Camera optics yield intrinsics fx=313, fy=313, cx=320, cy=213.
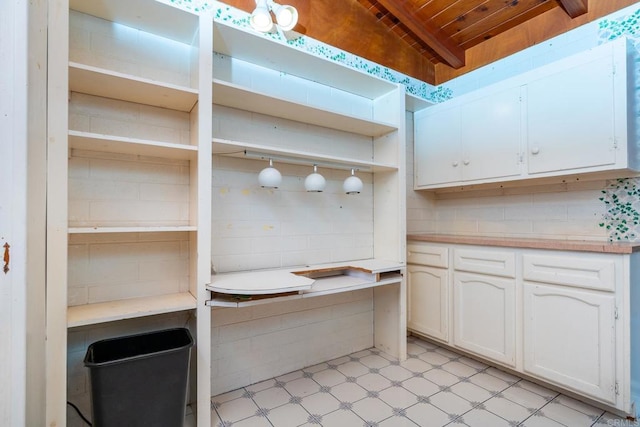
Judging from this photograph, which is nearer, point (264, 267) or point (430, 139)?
point (264, 267)

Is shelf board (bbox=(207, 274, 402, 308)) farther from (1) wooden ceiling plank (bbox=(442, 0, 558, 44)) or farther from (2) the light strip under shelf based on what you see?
(1) wooden ceiling plank (bbox=(442, 0, 558, 44))

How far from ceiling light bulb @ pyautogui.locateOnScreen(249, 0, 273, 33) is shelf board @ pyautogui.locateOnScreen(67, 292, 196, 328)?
1664mm

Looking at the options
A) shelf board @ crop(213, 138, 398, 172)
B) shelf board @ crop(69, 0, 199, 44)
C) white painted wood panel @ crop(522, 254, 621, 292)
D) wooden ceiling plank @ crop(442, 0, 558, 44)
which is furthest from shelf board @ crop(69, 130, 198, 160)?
wooden ceiling plank @ crop(442, 0, 558, 44)

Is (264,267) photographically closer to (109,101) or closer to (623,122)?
(109,101)

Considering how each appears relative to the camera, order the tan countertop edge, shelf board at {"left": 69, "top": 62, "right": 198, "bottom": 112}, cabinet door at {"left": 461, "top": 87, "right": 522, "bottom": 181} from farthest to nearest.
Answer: cabinet door at {"left": 461, "top": 87, "right": 522, "bottom": 181}, the tan countertop edge, shelf board at {"left": 69, "top": 62, "right": 198, "bottom": 112}

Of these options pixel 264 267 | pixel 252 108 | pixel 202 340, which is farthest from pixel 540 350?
pixel 252 108

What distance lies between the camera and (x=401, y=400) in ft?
6.15

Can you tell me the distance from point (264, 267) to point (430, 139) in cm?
188

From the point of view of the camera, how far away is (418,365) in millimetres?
2314

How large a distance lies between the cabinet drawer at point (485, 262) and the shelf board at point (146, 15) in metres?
2.28

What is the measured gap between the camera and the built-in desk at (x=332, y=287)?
159cm

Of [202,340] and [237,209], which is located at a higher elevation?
[237,209]

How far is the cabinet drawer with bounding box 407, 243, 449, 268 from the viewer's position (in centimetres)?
247

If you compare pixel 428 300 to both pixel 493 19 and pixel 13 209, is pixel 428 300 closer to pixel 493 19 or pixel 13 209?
pixel 493 19
